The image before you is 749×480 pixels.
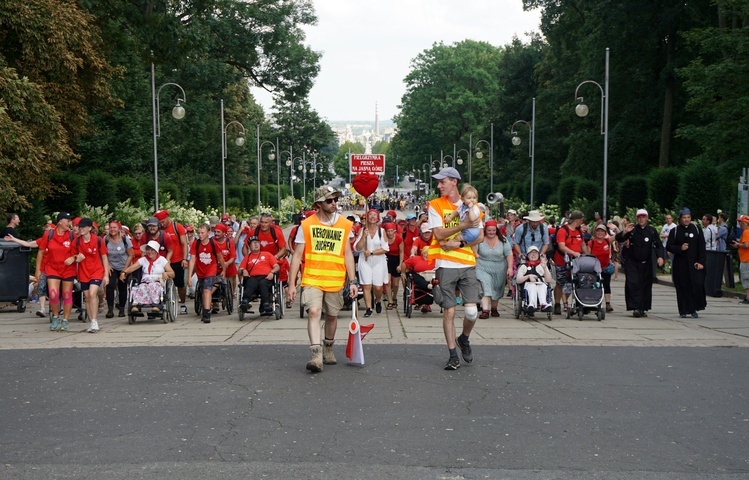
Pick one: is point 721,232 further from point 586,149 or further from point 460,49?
point 460,49

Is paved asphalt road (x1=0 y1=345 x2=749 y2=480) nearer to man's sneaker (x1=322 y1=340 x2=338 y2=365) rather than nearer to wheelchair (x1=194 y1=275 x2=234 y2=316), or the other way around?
man's sneaker (x1=322 y1=340 x2=338 y2=365)

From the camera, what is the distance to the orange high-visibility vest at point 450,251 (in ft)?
33.1

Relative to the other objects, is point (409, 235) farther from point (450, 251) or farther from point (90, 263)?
point (450, 251)

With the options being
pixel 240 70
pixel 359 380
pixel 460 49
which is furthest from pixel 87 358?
pixel 460 49

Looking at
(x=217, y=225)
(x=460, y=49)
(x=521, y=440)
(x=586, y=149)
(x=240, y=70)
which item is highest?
(x=460, y=49)

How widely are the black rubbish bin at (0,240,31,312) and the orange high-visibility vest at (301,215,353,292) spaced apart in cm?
963

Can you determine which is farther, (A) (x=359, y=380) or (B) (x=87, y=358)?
(B) (x=87, y=358)

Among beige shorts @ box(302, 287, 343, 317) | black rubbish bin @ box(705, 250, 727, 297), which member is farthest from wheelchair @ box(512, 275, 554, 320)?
beige shorts @ box(302, 287, 343, 317)

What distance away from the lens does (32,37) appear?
25.8 meters

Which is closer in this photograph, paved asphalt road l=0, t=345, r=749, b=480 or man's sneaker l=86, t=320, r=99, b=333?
paved asphalt road l=0, t=345, r=749, b=480

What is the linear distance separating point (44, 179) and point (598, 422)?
21.5 meters

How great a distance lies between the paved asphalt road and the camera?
639 centimetres

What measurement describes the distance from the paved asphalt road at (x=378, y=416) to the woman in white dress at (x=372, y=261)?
534cm

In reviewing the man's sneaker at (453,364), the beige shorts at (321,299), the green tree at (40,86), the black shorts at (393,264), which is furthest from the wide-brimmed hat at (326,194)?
the green tree at (40,86)
